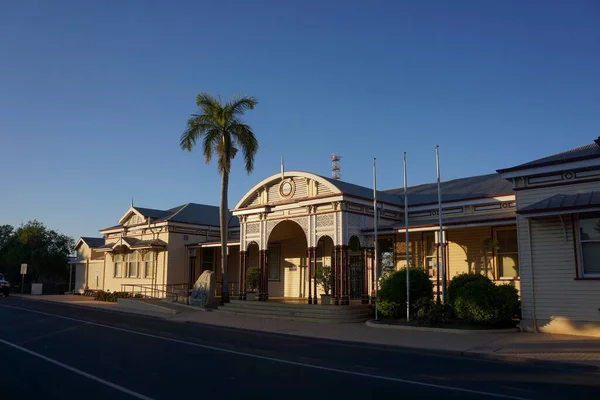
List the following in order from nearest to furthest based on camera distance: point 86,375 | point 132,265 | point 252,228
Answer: point 86,375
point 252,228
point 132,265

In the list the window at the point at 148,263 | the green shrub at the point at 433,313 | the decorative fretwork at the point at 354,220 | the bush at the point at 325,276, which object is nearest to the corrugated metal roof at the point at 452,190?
the decorative fretwork at the point at 354,220

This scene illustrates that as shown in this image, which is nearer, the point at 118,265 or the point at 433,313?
the point at 433,313

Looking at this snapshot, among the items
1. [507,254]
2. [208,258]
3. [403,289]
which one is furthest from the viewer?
[208,258]

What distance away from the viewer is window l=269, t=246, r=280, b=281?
30.6 metres

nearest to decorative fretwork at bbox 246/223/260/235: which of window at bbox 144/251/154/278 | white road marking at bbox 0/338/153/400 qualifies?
window at bbox 144/251/154/278

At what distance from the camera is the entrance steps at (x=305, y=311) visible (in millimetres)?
21016

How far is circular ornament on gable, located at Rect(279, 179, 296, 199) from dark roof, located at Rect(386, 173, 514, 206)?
5759mm

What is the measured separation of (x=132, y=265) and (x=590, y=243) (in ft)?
96.1

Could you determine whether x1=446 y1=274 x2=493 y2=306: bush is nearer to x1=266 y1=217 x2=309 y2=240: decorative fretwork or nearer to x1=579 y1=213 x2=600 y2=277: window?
x1=579 y1=213 x2=600 y2=277: window

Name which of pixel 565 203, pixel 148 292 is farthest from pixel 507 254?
pixel 148 292

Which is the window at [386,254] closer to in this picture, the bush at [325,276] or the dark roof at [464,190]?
the dark roof at [464,190]

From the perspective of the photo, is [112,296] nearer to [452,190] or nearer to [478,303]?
[452,190]

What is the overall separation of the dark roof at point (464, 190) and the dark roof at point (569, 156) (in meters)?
4.51

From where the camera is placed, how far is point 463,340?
15.0m
